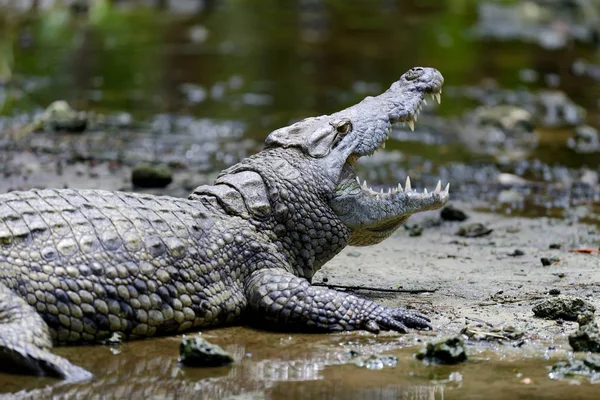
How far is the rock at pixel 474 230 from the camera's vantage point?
8.10 metres

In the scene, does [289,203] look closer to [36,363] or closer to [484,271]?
[484,271]

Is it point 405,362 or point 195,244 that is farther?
point 195,244

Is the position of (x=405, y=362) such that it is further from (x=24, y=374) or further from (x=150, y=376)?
(x=24, y=374)

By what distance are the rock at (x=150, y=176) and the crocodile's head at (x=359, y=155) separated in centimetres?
306

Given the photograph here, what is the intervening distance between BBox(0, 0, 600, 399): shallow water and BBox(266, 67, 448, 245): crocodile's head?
0.98 metres

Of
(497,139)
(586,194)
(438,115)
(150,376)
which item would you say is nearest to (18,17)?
(438,115)

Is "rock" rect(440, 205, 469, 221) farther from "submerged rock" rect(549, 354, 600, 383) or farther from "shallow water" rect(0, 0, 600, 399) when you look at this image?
"submerged rock" rect(549, 354, 600, 383)

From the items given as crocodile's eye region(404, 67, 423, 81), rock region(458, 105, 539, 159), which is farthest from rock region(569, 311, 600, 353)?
rock region(458, 105, 539, 159)

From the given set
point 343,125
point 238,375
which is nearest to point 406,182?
point 343,125

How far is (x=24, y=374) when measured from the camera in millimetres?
4648

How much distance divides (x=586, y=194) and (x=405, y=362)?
5.37 metres

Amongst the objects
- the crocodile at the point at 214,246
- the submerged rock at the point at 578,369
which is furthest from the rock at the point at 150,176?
the submerged rock at the point at 578,369

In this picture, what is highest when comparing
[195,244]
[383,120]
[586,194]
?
[383,120]

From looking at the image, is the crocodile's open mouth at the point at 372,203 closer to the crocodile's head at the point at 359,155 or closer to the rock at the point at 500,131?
the crocodile's head at the point at 359,155
